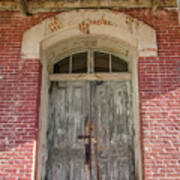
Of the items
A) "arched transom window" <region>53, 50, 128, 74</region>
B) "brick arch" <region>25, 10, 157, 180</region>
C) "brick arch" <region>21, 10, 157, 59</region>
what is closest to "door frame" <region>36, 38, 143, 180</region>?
"brick arch" <region>25, 10, 157, 180</region>

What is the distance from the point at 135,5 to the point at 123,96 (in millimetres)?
1826

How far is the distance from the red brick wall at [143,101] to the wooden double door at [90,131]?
0.70 metres

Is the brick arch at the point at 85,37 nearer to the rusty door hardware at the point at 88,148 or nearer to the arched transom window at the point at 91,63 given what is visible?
the arched transom window at the point at 91,63

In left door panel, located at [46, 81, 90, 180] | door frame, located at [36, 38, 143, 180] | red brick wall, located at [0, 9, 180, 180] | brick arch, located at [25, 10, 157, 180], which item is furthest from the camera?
left door panel, located at [46, 81, 90, 180]

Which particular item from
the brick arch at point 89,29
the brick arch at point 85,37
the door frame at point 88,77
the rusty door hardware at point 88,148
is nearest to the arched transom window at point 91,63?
the door frame at point 88,77

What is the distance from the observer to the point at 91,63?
6.01 meters

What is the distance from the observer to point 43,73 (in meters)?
5.58

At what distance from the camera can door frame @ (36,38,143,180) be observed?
17.1ft

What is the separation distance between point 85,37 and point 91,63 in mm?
563

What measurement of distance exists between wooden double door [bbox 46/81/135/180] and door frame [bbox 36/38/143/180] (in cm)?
13

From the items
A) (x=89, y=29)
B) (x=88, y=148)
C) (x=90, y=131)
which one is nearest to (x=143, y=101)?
(x=90, y=131)

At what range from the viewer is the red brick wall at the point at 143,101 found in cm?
479

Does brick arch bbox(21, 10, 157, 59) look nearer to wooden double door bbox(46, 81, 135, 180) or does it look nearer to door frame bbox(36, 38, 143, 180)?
door frame bbox(36, 38, 143, 180)

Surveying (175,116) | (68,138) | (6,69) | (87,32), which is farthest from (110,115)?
(6,69)
